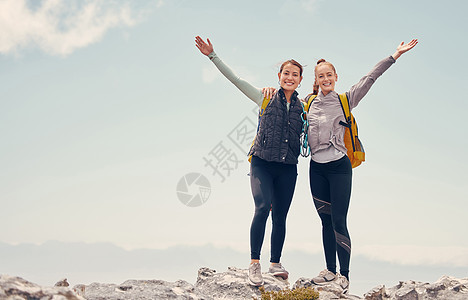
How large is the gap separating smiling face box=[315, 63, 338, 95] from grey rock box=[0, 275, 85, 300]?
6.28 m

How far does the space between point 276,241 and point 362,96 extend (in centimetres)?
348

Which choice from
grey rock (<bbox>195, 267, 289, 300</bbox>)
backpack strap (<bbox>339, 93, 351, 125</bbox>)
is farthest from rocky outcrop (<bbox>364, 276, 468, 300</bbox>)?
backpack strap (<bbox>339, 93, 351, 125</bbox>)

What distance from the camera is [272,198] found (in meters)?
9.07

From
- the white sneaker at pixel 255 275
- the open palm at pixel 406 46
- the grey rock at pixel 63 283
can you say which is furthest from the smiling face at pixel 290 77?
the grey rock at pixel 63 283

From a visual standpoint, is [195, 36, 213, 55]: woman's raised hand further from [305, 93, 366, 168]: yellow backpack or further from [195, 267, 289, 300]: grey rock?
[195, 267, 289, 300]: grey rock

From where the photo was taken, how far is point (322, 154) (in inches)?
349

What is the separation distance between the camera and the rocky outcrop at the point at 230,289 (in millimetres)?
7230

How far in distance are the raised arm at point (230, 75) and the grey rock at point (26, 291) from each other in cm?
542

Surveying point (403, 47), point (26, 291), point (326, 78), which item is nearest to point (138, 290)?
point (26, 291)

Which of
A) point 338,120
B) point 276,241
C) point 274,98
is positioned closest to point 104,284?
point 276,241

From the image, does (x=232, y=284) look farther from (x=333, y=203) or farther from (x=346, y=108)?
(x=346, y=108)

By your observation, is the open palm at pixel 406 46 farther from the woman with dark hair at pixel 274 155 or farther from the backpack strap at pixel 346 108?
the woman with dark hair at pixel 274 155

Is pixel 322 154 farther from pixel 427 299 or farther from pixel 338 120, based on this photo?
pixel 427 299

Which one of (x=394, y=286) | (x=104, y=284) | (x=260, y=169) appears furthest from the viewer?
(x=394, y=286)
